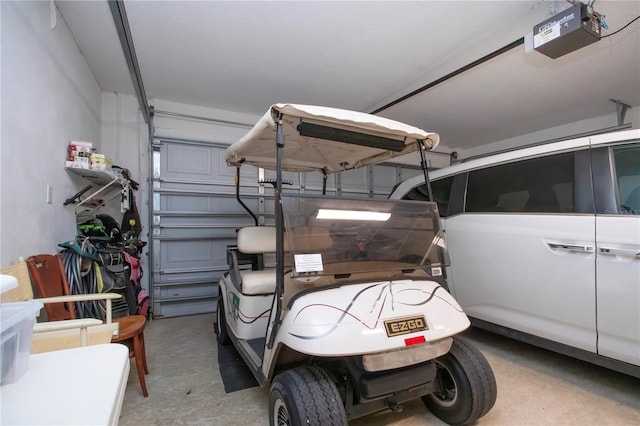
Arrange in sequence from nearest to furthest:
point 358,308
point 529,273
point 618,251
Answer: point 358,308, point 618,251, point 529,273

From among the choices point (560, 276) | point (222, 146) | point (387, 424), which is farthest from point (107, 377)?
point (222, 146)

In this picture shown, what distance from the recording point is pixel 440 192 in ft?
11.8

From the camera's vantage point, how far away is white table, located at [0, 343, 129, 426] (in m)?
0.70

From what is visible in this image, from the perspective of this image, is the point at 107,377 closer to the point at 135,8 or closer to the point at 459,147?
the point at 135,8

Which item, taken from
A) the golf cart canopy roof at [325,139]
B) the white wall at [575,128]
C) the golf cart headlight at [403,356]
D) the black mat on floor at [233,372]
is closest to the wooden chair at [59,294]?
the black mat on floor at [233,372]

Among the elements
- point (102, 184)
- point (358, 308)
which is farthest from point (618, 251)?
point (102, 184)

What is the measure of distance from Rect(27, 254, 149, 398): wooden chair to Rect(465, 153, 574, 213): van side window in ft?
11.0

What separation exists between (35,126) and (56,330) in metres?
1.55

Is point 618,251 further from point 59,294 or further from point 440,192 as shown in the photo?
point 59,294

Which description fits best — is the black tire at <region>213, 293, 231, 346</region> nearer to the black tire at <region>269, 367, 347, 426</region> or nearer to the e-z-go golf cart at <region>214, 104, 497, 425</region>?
the e-z-go golf cart at <region>214, 104, 497, 425</region>

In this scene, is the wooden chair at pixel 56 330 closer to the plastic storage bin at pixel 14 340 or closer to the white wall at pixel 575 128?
the plastic storage bin at pixel 14 340

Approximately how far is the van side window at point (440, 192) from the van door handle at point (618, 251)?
4.76 feet

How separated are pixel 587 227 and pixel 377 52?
256cm

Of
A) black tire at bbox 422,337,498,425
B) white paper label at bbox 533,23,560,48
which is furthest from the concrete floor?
white paper label at bbox 533,23,560,48
